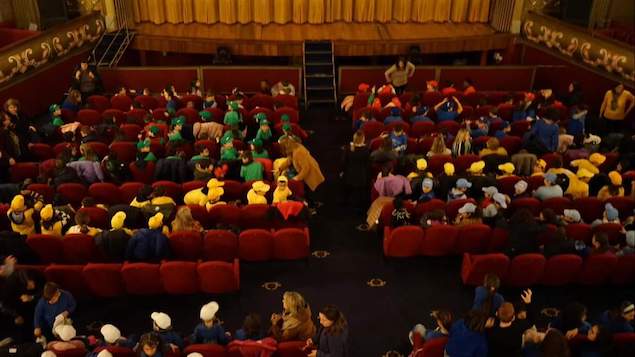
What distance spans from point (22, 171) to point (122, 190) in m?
1.63

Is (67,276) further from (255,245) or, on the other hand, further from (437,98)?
(437,98)

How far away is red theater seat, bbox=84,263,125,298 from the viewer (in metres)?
5.63

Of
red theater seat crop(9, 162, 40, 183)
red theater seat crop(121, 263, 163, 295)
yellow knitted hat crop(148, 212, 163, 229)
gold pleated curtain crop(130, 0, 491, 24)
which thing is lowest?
red theater seat crop(121, 263, 163, 295)

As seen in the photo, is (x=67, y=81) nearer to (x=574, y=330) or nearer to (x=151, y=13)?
(x=151, y=13)

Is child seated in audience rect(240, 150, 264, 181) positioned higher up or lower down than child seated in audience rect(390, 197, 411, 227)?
higher up

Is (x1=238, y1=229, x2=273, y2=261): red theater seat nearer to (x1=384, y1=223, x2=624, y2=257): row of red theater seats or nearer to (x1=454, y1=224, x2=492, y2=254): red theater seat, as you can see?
(x1=384, y1=223, x2=624, y2=257): row of red theater seats

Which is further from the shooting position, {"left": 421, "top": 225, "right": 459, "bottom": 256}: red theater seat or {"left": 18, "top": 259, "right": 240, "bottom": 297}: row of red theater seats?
{"left": 421, "top": 225, "right": 459, "bottom": 256}: red theater seat

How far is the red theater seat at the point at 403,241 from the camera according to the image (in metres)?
6.29

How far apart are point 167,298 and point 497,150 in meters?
4.85

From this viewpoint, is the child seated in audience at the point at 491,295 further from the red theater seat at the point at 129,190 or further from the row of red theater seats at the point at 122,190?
the red theater seat at the point at 129,190

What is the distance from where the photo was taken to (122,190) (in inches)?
275

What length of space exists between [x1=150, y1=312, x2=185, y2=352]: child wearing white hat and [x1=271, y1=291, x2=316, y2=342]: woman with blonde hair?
2.65 feet

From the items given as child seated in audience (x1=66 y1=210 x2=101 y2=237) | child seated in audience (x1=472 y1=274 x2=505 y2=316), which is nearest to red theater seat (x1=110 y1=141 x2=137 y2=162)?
child seated in audience (x1=66 y1=210 x2=101 y2=237)

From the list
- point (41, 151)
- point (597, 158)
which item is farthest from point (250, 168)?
point (597, 158)
